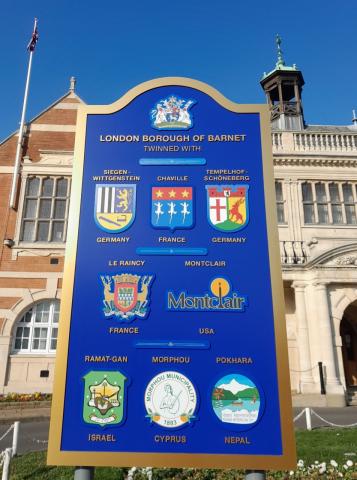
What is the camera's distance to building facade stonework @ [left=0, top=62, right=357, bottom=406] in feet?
54.2

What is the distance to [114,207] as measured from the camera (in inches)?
163

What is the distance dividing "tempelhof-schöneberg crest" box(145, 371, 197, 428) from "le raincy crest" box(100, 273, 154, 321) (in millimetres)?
680

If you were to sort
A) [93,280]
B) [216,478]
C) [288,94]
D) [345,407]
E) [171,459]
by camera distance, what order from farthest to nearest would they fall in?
[288,94] < [345,407] < [216,478] < [93,280] < [171,459]

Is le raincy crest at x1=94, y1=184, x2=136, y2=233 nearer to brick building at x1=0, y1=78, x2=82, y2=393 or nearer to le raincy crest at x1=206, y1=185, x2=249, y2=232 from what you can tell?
le raincy crest at x1=206, y1=185, x2=249, y2=232

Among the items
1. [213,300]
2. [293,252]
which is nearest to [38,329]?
[293,252]

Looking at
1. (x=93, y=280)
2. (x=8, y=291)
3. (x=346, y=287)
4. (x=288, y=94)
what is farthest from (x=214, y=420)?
(x=288, y=94)

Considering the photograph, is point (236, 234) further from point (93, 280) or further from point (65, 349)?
point (65, 349)

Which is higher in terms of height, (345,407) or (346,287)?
(346,287)

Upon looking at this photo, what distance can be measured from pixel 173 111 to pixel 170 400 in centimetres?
335

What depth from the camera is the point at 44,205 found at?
19.4 m

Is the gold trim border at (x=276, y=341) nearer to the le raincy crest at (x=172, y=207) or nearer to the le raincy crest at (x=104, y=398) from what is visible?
the le raincy crest at (x=104, y=398)

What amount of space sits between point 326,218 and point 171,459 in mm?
18464

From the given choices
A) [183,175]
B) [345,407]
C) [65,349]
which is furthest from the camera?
[345,407]

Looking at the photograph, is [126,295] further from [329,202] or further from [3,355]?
[329,202]
